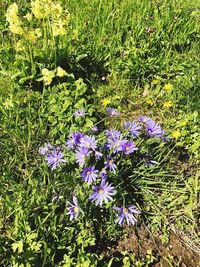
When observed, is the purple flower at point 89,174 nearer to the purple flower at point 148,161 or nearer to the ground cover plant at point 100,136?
the ground cover plant at point 100,136

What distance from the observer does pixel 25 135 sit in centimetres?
280

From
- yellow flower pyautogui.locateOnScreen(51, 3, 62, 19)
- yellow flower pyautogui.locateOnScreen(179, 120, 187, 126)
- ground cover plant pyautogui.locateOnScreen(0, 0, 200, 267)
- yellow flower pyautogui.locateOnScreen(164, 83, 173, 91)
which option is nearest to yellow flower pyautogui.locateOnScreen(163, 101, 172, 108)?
ground cover plant pyautogui.locateOnScreen(0, 0, 200, 267)

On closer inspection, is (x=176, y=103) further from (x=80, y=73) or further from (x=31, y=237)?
(x=31, y=237)

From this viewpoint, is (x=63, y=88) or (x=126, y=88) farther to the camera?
(x=126, y=88)

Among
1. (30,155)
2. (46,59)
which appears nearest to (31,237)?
(30,155)

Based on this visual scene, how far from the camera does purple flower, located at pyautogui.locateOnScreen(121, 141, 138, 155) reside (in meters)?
2.35

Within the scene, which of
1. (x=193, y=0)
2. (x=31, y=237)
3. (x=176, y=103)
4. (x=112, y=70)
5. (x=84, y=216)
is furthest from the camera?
(x=193, y=0)

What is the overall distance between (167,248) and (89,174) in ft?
2.40

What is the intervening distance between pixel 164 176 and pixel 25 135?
3.29 feet

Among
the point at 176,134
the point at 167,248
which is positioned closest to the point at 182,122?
the point at 176,134

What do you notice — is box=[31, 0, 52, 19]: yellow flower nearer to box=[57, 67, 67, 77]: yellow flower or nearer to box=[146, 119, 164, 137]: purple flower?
box=[57, 67, 67, 77]: yellow flower

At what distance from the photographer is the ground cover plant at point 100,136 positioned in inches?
91.3

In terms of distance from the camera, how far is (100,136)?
8.40 ft

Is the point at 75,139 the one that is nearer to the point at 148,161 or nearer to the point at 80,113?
the point at 80,113
